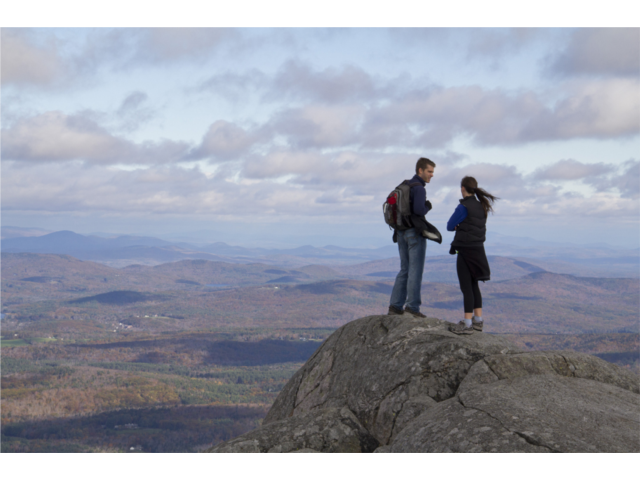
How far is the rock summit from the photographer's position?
295 inches

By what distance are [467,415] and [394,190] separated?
738 centimetres

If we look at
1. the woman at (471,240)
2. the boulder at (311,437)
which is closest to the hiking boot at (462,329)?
the woman at (471,240)

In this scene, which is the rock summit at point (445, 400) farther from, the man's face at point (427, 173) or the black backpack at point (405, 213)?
the man's face at point (427, 173)

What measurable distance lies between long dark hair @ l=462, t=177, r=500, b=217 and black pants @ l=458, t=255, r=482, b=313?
1.62 meters

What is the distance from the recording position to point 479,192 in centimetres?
1302

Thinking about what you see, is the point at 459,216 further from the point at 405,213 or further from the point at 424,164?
the point at 424,164

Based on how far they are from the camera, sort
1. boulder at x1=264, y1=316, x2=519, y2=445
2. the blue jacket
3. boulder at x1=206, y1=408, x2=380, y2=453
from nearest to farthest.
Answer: boulder at x1=206, y1=408, x2=380, y2=453 < boulder at x1=264, y1=316, x2=519, y2=445 < the blue jacket

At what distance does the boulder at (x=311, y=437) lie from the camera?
1008 cm

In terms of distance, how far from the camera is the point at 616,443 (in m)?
7.10

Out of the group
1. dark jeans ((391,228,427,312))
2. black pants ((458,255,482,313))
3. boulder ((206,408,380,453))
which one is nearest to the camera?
boulder ((206,408,380,453))

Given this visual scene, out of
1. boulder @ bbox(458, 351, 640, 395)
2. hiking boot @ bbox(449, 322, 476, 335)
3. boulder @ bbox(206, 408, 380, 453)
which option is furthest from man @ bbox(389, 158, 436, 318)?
boulder @ bbox(206, 408, 380, 453)

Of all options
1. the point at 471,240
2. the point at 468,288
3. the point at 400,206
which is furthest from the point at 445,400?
the point at 400,206

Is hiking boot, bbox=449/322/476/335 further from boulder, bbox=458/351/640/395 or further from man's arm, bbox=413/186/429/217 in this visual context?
man's arm, bbox=413/186/429/217
